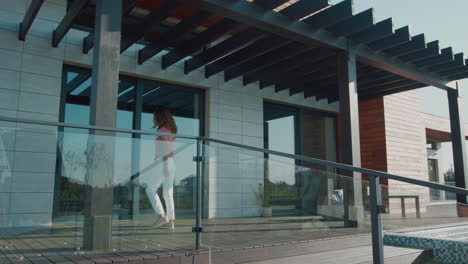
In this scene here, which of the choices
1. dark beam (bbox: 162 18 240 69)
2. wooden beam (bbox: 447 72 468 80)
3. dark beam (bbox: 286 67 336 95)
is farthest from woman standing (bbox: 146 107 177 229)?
wooden beam (bbox: 447 72 468 80)

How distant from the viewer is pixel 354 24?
5.51 m

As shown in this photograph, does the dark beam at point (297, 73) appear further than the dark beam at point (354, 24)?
Yes

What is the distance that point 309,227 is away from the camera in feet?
12.3

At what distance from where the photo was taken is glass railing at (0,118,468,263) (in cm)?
269

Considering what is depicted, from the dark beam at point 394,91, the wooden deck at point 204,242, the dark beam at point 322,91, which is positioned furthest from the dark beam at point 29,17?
the dark beam at point 394,91

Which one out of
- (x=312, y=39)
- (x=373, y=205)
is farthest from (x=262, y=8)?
(x=373, y=205)

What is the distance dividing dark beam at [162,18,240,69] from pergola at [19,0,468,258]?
0.6 inches

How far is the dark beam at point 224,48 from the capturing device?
5578 millimetres

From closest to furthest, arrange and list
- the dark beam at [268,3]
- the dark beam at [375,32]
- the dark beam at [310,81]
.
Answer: the dark beam at [268,3], the dark beam at [375,32], the dark beam at [310,81]

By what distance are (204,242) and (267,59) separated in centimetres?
381

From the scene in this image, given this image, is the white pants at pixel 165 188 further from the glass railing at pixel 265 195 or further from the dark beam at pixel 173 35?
the dark beam at pixel 173 35

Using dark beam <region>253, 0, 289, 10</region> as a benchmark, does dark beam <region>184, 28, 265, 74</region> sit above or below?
below

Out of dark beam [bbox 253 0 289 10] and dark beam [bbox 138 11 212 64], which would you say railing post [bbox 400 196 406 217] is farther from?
dark beam [bbox 138 11 212 64]

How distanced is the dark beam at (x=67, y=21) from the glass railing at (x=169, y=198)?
1.94 m
